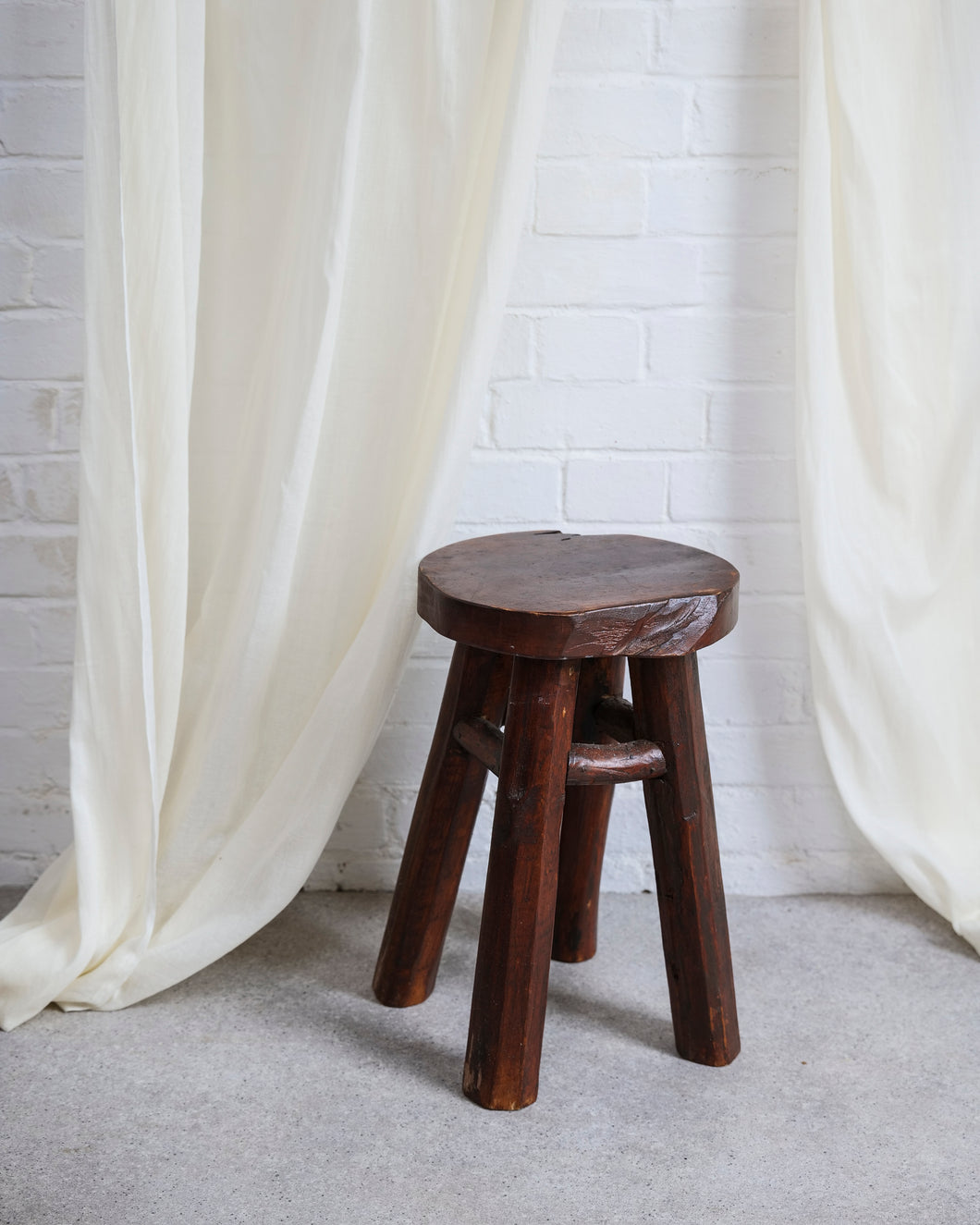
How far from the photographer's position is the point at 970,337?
1.34 metres

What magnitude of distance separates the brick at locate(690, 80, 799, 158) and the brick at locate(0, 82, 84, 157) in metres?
0.71

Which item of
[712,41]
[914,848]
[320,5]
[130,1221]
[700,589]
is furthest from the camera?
[914,848]

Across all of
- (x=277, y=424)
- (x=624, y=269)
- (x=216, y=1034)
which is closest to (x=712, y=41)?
(x=624, y=269)

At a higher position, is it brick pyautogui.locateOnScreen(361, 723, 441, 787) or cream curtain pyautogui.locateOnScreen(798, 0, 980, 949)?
cream curtain pyautogui.locateOnScreen(798, 0, 980, 949)

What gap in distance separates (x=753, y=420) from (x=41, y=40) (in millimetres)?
936

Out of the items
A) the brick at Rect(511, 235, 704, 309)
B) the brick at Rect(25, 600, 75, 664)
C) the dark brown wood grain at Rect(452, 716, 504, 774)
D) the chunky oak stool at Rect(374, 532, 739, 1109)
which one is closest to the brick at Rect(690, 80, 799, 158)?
the brick at Rect(511, 235, 704, 309)

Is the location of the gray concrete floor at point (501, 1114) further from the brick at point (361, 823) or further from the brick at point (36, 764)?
the brick at point (36, 764)

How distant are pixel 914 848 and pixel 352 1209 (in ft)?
2.73

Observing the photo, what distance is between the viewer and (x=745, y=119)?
133 centimetres

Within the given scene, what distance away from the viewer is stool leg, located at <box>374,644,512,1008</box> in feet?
3.98

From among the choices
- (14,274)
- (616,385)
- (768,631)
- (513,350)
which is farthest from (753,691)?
(14,274)

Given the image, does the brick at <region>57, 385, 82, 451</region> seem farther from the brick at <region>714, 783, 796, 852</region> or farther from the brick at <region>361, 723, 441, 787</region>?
the brick at <region>714, 783, 796, 852</region>

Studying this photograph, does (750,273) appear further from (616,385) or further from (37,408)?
(37,408)

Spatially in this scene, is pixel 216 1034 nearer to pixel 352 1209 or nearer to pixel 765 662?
pixel 352 1209
